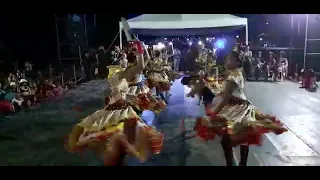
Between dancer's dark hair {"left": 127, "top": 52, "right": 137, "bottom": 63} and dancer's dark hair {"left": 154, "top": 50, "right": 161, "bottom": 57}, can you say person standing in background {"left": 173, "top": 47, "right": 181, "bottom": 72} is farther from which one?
dancer's dark hair {"left": 127, "top": 52, "right": 137, "bottom": 63}

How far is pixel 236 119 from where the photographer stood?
2955mm

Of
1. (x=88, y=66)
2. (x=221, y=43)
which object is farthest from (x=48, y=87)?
(x=221, y=43)

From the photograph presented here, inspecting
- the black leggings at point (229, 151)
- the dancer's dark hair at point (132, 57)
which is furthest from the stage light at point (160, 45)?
the black leggings at point (229, 151)

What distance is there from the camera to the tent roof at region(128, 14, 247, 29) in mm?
3496

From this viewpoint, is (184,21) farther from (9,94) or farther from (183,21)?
(9,94)

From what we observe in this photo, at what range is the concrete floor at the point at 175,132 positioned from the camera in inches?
137

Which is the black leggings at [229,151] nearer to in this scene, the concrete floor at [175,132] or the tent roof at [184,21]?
the concrete floor at [175,132]

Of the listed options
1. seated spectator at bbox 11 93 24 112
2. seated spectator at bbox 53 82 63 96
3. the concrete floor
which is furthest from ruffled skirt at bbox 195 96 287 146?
seated spectator at bbox 11 93 24 112

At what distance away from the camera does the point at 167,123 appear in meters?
4.09

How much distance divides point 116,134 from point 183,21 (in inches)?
51.4

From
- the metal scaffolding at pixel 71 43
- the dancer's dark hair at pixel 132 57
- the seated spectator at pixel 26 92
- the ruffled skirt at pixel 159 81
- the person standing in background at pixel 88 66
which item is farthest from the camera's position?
the ruffled skirt at pixel 159 81

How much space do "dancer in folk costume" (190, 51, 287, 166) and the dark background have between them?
0.75 meters
